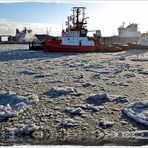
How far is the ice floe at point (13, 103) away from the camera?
41.0 ft

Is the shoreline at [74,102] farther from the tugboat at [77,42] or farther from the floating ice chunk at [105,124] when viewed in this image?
the tugboat at [77,42]

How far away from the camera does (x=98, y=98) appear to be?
560 inches

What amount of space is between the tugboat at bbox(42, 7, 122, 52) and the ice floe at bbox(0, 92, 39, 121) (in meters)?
27.4

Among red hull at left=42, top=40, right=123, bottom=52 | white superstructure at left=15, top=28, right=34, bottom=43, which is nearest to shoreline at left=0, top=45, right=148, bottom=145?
red hull at left=42, top=40, right=123, bottom=52

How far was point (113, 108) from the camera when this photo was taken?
13406 millimetres

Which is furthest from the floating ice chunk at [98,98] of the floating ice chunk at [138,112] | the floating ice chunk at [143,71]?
the floating ice chunk at [143,71]

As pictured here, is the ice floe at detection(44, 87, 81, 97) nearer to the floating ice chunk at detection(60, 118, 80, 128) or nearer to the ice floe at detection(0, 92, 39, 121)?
the ice floe at detection(0, 92, 39, 121)

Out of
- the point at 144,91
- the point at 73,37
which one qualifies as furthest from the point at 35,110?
the point at 73,37

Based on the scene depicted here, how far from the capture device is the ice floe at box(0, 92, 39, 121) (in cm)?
1249

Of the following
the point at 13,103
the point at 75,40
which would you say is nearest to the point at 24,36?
the point at 75,40

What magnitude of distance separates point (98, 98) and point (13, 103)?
124 inches

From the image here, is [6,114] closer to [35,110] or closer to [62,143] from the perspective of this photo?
[35,110]

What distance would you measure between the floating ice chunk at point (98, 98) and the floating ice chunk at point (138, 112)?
1.12 m

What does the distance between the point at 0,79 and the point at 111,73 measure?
19.2 feet
